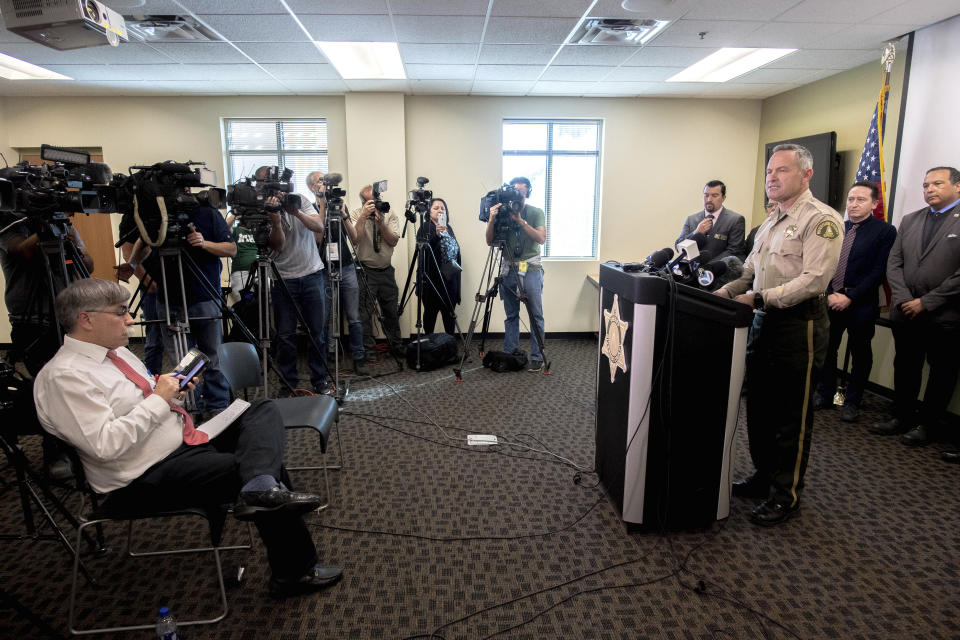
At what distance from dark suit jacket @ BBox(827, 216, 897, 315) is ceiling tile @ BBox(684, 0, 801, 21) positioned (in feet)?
5.01

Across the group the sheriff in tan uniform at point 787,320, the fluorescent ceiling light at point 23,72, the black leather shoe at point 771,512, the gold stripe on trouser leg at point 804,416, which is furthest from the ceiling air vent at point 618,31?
the fluorescent ceiling light at point 23,72

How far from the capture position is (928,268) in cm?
323

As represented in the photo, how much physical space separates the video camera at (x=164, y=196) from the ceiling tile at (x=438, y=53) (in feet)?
6.42

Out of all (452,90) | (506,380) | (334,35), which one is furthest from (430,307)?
(334,35)

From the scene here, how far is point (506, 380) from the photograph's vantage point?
4.46 metres

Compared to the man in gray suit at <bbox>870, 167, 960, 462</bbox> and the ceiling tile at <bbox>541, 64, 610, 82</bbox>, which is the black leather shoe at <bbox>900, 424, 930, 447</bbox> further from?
the ceiling tile at <bbox>541, 64, 610, 82</bbox>

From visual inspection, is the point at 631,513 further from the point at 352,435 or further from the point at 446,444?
the point at 352,435

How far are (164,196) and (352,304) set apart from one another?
219 centimetres

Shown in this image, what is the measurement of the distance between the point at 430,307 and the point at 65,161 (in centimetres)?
347

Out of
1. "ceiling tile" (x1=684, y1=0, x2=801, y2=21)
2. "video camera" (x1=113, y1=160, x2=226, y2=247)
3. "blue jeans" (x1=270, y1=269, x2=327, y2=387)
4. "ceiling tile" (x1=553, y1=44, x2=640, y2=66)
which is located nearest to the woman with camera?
"blue jeans" (x1=270, y1=269, x2=327, y2=387)

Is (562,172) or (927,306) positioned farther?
(562,172)

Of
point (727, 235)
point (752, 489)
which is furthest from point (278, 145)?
point (752, 489)

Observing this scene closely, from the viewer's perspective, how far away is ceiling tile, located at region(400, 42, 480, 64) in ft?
12.7

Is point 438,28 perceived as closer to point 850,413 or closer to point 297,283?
point 297,283
